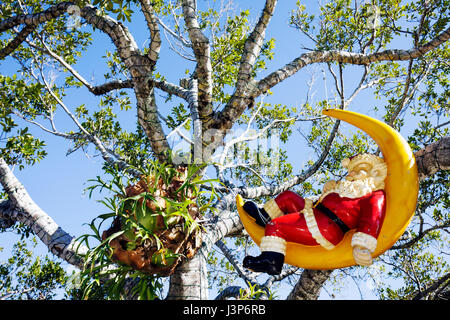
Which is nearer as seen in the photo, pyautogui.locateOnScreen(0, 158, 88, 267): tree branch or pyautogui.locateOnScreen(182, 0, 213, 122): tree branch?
pyautogui.locateOnScreen(0, 158, 88, 267): tree branch

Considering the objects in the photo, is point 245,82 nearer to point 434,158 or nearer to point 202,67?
point 202,67

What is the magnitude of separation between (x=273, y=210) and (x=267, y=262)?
52cm

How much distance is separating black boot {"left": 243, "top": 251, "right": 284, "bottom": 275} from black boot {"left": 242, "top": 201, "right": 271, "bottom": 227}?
0.35 metres

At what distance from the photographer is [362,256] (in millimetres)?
2369

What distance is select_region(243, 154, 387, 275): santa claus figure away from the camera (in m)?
2.41

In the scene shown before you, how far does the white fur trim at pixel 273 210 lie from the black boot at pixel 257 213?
0.03 metres

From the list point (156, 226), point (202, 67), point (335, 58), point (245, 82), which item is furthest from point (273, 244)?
point (335, 58)

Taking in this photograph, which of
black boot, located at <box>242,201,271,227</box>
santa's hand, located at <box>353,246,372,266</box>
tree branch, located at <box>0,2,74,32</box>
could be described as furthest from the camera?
tree branch, located at <box>0,2,74,32</box>

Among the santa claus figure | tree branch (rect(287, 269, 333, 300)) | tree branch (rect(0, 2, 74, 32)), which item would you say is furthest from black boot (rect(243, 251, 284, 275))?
tree branch (rect(0, 2, 74, 32))

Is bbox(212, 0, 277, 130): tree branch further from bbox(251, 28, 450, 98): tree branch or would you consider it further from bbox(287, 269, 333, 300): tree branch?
bbox(287, 269, 333, 300): tree branch

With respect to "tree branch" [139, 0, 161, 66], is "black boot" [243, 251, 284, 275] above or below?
below

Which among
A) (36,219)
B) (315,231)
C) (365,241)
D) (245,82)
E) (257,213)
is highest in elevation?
(245,82)

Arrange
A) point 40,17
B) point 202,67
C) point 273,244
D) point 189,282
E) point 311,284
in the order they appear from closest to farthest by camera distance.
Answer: point 273,244
point 189,282
point 311,284
point 202,67
point 40,17

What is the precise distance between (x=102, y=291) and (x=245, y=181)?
187 inches
